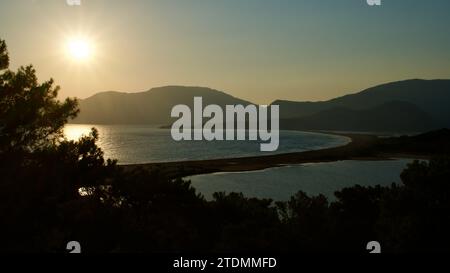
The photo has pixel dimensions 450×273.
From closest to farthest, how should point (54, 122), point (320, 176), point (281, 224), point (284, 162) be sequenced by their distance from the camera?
point (281, 224) → point (54, 122) → point (320, 176) → point (284, 162)

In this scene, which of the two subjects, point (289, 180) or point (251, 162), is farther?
point (251, 162)

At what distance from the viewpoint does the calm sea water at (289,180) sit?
4766cm

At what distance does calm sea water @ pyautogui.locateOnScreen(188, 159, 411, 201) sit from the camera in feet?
156

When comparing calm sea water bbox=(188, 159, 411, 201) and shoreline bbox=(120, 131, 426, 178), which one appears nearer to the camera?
calm sea water bbox=(188, 159, 411, 201)

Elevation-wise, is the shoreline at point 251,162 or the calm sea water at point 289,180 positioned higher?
the shoreline at point 251,162

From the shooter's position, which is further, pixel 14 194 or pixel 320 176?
pixel 320 176

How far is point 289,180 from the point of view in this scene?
58.6 metres

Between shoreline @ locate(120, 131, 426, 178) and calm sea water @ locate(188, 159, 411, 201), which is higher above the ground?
shoreline @ locate(120, 131, 426, 178)

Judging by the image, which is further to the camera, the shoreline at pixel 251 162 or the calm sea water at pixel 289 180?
the shoreline at pixel 251 162

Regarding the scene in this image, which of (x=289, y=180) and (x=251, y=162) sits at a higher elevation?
(x=251, y=162)
